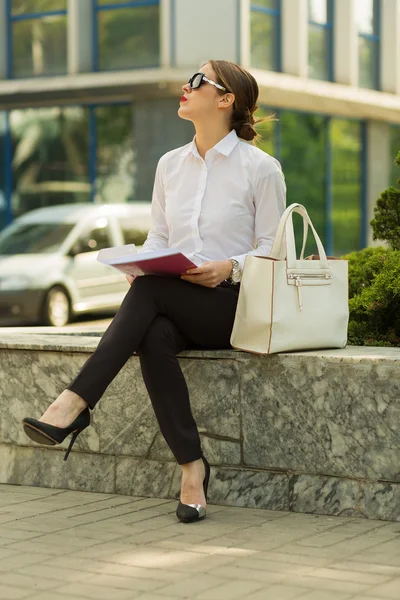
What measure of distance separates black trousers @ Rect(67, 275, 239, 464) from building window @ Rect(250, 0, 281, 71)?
17622 mm

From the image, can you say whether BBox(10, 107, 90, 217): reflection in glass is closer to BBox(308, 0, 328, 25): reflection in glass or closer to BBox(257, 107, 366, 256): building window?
BBox(257, 107, 366, 256): building window

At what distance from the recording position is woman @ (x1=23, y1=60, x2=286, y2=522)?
517cm

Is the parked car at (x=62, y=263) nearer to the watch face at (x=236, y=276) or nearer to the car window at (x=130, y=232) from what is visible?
the car window at (x=130, y=232)

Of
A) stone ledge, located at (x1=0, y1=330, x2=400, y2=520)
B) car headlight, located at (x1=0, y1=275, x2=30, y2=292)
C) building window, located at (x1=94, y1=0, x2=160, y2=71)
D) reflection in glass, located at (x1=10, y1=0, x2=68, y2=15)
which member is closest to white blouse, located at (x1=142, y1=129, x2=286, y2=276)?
stone ledge, located at (x1=0, y1=330, x2=400, y2=520)

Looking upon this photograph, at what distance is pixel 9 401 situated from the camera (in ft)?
20.3

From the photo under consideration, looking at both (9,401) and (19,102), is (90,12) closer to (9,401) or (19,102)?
(19,102)

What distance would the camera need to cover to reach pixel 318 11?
2469 centimetres

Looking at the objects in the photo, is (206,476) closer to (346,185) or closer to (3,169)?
(3,169)

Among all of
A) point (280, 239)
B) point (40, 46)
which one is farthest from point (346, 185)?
point (280, 239)

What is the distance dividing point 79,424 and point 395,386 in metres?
1.28

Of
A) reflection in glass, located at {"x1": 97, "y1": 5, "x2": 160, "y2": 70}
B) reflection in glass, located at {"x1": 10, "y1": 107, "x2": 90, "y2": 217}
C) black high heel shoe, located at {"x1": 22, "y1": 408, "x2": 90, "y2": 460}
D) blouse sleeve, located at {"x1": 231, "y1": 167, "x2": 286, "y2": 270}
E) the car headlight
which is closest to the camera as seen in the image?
black high heel shoe, located at {"x1": 22, "y1": 408, "x2": 90, "y2": 460}

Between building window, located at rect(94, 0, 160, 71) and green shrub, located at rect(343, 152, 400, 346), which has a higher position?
building window, located at rect(94, 0, 160, 71)

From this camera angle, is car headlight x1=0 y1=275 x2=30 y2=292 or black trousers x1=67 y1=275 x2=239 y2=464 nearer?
black trousers x1=67 y1=275 x2=239 y2=464

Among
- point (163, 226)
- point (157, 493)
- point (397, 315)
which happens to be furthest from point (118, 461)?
point (397, 315)
